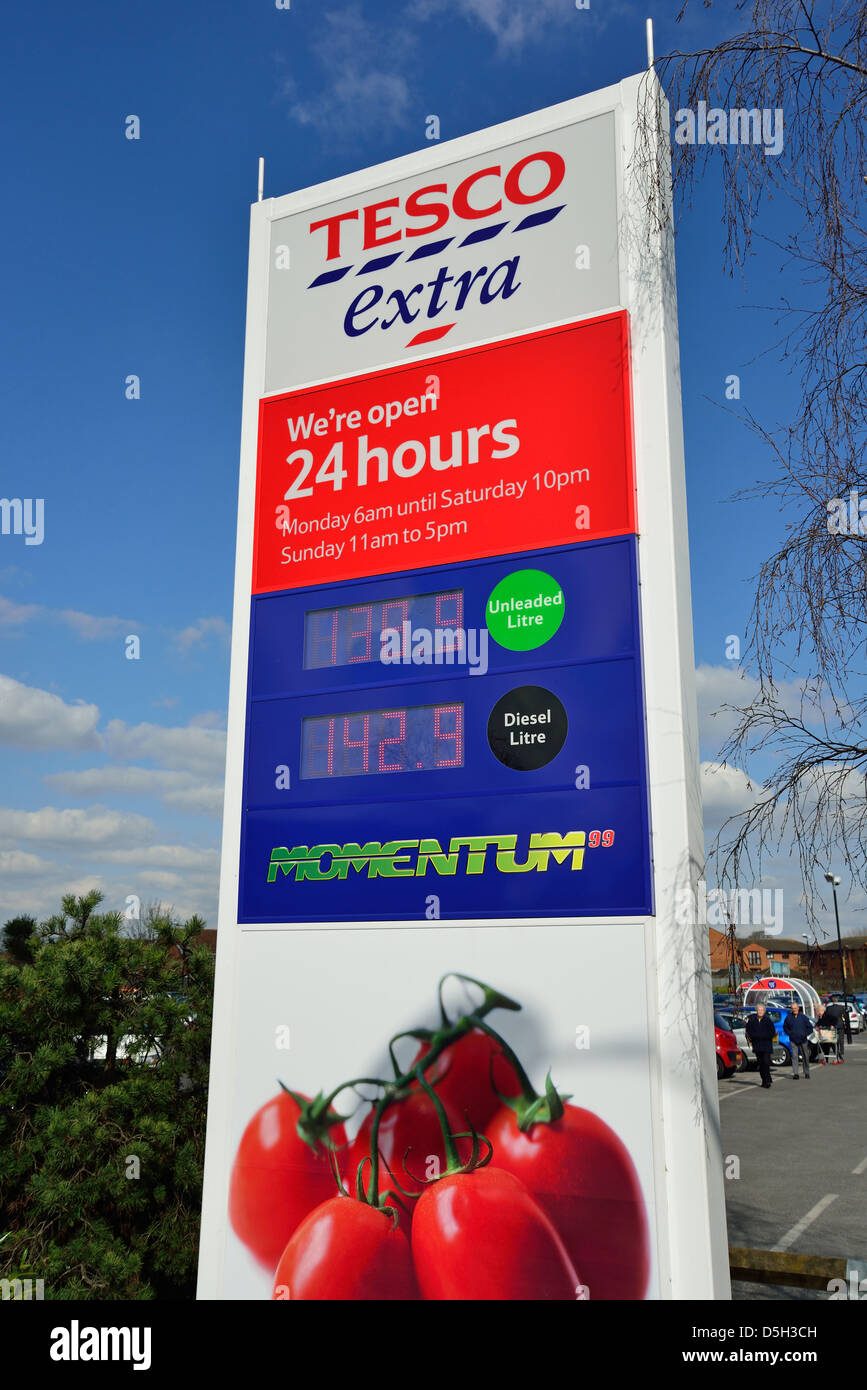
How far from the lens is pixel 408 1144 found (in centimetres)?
505

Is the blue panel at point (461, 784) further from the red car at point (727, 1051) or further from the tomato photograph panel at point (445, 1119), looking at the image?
the red car at point (727, 1051)

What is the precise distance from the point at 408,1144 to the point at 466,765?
1.81 m

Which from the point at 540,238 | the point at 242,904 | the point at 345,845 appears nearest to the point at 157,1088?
the point at 242,904

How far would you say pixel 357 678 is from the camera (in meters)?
5.66

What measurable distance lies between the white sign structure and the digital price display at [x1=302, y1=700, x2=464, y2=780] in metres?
0.02

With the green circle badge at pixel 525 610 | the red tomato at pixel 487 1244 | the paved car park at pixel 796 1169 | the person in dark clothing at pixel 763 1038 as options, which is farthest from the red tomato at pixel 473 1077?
the person in dark clothing at pixel 763 1038

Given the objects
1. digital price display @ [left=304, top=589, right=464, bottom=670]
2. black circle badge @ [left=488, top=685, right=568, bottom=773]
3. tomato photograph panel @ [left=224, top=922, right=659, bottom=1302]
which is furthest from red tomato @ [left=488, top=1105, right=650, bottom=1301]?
digital price display @ [left=304, top=589, right=464, bottom=670]

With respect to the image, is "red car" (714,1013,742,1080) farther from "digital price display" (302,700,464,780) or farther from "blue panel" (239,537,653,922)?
"digital price display" (302,700,464,780)

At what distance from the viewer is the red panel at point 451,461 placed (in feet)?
17.8

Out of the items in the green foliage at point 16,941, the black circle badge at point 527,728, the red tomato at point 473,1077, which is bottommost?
the red tomato at point 473,1077

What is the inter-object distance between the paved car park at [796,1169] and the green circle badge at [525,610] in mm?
2760
